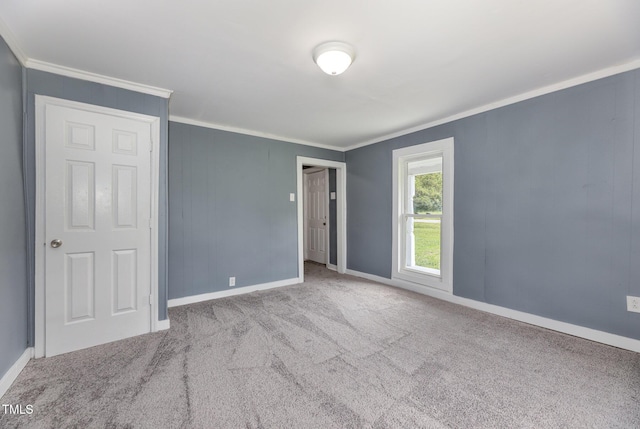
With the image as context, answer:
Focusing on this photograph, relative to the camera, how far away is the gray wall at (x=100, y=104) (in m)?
2.21

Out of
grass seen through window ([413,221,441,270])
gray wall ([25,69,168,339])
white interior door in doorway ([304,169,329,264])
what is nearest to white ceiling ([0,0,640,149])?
gray wall ([25,69,168,339])

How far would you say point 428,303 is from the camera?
3508 mm

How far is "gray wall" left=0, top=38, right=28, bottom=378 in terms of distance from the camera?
1.84 metres

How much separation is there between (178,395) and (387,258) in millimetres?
3336

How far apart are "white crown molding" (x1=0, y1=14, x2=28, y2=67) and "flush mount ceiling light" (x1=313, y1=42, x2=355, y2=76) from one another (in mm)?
2011

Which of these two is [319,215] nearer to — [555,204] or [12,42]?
[555,204]

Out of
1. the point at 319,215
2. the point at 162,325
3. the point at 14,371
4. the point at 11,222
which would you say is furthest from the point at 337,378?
the point at 319,215

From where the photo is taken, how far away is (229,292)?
3.85 m

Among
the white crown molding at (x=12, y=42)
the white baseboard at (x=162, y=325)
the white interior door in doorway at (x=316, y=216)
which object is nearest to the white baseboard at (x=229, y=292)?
the white baseboard at (x=162, y=325)

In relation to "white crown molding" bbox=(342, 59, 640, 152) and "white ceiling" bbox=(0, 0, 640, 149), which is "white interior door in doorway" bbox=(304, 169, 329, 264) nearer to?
"white crown molding" bbox=(342, 59, 640, 152)

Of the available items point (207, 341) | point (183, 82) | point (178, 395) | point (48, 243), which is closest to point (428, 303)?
point (207, 341)

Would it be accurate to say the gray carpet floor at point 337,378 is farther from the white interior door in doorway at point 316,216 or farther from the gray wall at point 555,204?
the white interior door in doorway at point 316,216

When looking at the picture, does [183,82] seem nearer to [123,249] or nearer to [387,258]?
[123,249]

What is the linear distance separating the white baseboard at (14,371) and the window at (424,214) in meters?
4.03
